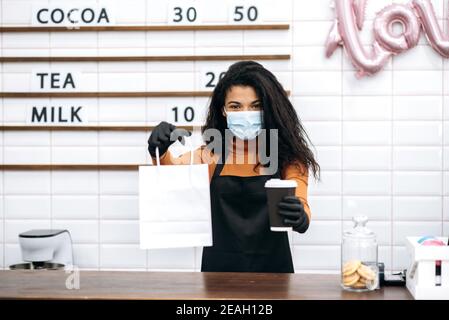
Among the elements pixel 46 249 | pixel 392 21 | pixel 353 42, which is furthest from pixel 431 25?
pixel 46 249

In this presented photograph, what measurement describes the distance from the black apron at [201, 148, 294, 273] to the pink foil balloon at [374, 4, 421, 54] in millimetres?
1325

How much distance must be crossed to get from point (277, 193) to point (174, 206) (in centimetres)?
46

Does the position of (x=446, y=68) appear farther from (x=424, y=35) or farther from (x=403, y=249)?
(x=403, y=249)

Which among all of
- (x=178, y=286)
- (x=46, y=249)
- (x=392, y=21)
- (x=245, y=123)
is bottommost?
(x=46, y=249)

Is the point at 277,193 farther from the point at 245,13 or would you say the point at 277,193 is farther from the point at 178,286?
the point at 245,13

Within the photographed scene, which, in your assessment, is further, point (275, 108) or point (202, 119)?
point (202, 119)

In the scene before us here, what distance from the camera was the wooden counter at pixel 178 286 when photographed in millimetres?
1854

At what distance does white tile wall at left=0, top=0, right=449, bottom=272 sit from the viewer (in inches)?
140

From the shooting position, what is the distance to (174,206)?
89.0 inches

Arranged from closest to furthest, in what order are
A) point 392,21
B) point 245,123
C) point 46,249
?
point 245,123
point 46,249
point 392,21

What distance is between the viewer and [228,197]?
2617 millimetres

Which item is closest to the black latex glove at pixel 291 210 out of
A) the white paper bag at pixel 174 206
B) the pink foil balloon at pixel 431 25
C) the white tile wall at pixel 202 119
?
the white paper bag at pixel 174 206

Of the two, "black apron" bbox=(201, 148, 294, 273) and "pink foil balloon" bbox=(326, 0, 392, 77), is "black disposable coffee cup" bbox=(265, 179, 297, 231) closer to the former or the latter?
"black apron" bbox=(201, 148, 294, 273)

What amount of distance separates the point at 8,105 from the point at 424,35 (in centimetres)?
242
